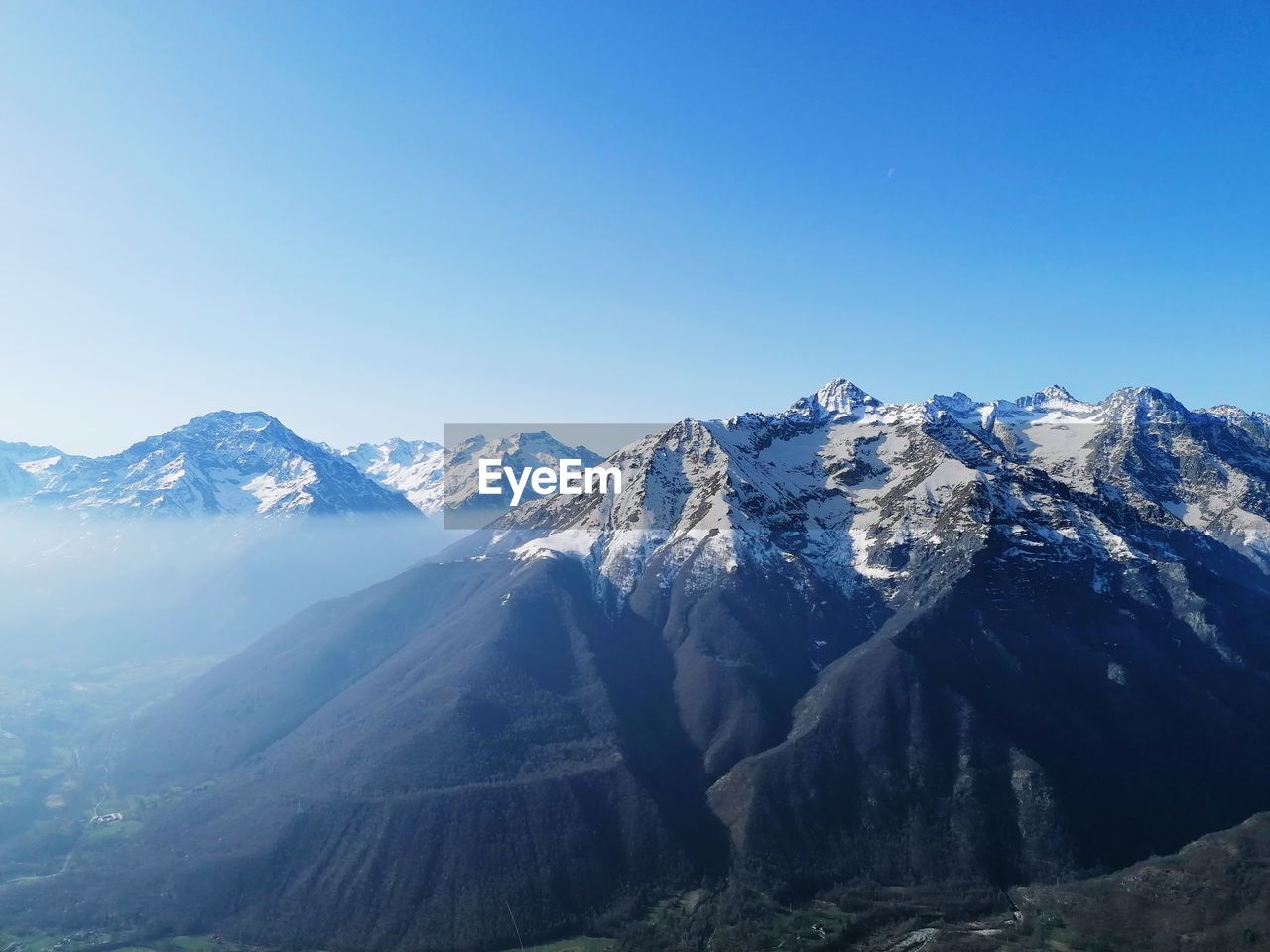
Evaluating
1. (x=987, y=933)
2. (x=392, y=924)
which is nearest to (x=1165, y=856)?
(x=987, y=933)

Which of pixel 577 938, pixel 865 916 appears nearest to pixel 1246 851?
pixel 865 916

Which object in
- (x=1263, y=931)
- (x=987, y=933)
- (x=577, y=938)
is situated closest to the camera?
(x=1263, y=931)

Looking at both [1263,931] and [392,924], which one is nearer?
[1263,931]

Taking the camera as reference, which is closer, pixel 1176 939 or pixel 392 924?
pixel 1176 939

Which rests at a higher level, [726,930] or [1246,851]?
[1246,851]

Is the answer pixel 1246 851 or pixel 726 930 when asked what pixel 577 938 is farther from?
pixel 1246 851

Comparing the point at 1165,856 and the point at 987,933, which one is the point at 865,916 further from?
the point at 1165,856

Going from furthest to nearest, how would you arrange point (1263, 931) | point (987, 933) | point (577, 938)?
point (577, 938)
point (987, 933)
point (1263, 931)

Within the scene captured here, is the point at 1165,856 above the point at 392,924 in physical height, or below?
above
